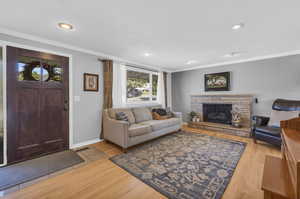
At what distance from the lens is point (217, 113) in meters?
4.49

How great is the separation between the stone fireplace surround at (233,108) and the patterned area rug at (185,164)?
0.76 metres

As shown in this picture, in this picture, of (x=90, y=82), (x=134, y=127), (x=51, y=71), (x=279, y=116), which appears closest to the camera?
(x=51, y=71)

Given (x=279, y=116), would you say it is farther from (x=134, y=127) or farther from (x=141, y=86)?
(x=141, y=86)

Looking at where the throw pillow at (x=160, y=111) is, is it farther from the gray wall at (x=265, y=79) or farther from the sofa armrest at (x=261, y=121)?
the sofa armrest at (x=261, y=121)

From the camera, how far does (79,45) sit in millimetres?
2793

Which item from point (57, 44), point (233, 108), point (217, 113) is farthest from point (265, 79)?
point (57, 44)

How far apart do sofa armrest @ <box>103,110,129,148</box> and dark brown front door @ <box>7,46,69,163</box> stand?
79cm

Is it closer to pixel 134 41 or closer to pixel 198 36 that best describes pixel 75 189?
pixel 134 41

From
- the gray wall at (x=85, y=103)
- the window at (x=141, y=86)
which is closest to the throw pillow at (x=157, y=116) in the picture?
the window at (x=141, y=86)

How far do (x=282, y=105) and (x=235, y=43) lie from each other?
6.27 ft

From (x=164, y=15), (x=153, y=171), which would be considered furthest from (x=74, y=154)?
(x=164, y=15)

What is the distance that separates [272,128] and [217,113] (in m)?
1.67

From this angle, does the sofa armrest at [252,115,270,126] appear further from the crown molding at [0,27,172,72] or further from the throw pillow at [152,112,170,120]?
the crown molding at [0,27,172,72]

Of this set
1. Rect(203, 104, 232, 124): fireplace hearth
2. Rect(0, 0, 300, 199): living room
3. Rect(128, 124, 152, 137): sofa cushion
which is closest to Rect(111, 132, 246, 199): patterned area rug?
Rect(0, 0, 300, 199): living room
